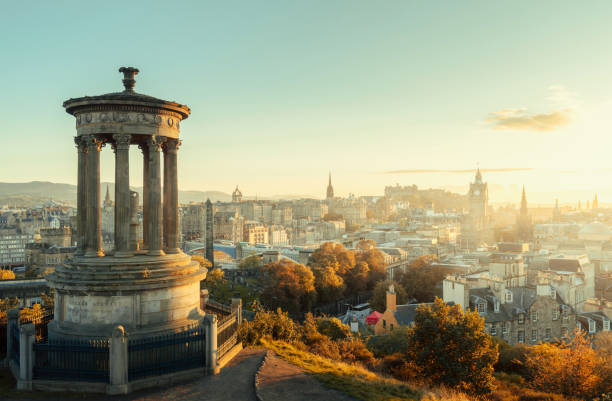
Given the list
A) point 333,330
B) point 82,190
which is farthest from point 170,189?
point 333,330

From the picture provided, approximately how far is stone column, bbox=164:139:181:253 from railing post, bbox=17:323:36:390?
5.28 meters

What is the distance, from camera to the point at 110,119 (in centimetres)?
1638

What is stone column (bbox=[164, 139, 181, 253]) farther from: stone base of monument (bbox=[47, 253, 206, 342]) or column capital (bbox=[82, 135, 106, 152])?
column capital (bbox=[82, 135, 106, 152])

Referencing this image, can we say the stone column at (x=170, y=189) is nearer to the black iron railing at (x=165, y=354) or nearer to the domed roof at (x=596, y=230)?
the black iron railing at (x=165, y=354)

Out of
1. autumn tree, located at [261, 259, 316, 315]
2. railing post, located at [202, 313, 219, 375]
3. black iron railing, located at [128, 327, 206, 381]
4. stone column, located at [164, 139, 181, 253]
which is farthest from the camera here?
autumn tree, located at [261, 259, 316, 315]

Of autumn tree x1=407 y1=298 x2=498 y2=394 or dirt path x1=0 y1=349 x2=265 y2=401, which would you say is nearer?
dirt path x1=0 y1=349 x2=265 y2=401

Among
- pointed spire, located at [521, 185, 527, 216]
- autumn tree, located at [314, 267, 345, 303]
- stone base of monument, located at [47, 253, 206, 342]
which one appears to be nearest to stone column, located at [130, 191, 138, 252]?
stone base of monument, located at [47, 253, 206, 342]

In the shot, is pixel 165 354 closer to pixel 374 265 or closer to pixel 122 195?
pixel 122 195

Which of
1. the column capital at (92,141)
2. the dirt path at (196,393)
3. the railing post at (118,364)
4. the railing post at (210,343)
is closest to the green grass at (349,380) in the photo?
the dirt path at (196,393)

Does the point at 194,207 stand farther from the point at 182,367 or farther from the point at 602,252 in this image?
the point at 182,367

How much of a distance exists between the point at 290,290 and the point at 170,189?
49183mm

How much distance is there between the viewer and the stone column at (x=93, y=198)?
16.6 m

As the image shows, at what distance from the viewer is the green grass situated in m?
14.2

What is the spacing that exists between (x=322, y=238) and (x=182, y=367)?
571 feet
